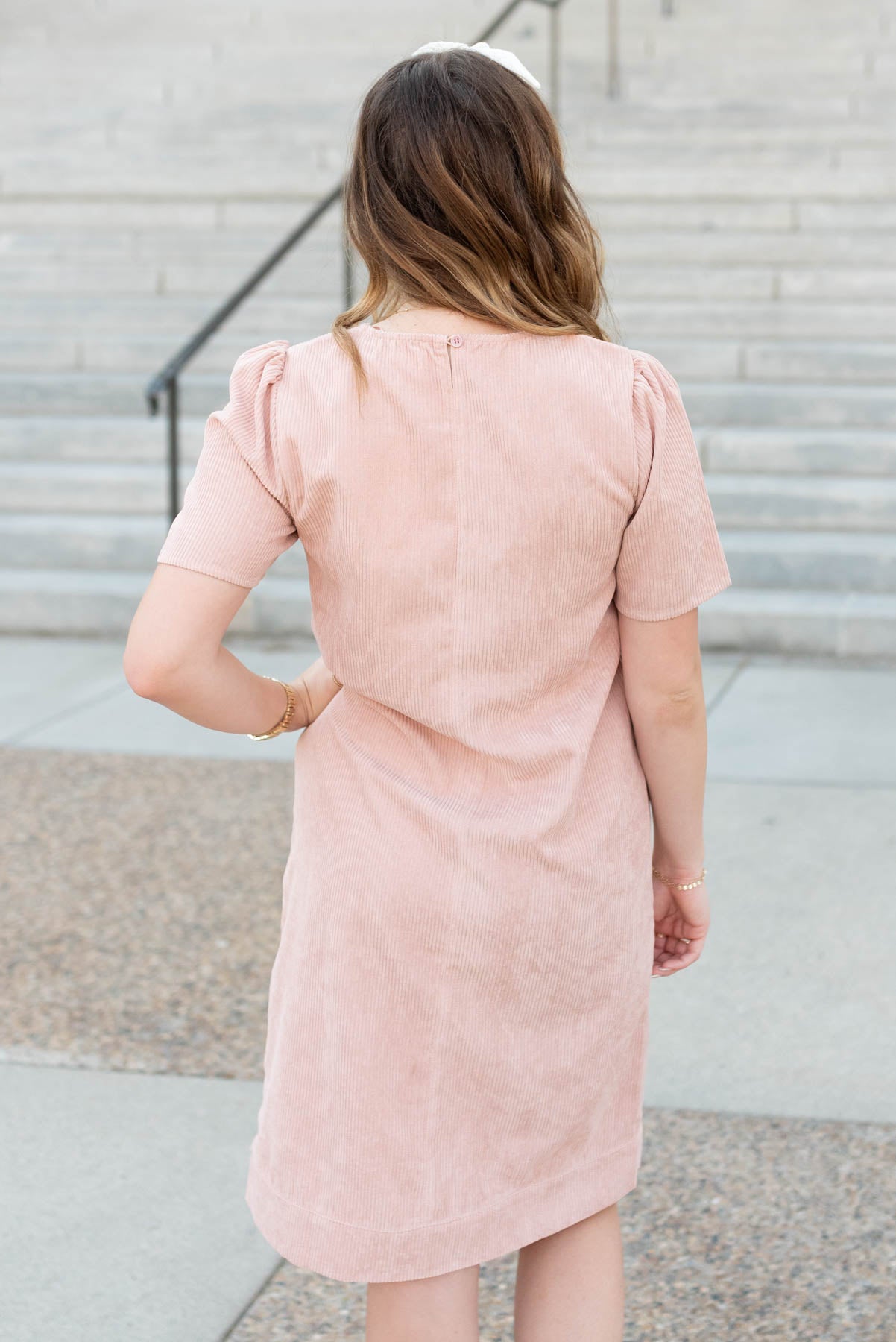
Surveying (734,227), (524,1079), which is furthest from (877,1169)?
(734,227)

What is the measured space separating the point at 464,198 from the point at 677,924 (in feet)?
3.05

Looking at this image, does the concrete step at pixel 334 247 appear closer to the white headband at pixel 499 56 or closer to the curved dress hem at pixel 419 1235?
the white headband at pixel 499 56

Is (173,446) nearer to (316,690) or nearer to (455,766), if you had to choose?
(316,690)

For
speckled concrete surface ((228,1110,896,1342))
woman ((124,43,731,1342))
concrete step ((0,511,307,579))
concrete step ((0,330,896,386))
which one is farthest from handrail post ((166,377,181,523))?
woman ((124,43,731,1342))

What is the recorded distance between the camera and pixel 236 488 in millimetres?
1521

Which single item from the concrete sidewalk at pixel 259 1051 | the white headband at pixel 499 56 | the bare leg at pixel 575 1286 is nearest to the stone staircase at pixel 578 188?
the concrete sidewalk at pixel 259 1051

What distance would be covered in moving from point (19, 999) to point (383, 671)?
6.99 ft

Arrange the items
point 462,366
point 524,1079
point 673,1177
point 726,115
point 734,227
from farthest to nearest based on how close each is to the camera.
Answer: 1. point 726,115
2. point 734,227
3. point 673,1177
4. point 524,1079
5. point 462,366

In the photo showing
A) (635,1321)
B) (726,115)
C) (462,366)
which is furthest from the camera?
(726,115)

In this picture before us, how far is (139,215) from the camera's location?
9.95 meters

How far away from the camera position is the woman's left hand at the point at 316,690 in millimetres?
1758

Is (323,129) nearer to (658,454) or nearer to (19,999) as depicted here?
(19,999)

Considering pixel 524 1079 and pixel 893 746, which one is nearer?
pixel 524 1079

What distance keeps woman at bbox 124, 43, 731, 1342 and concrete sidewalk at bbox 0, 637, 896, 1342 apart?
0.74 m
